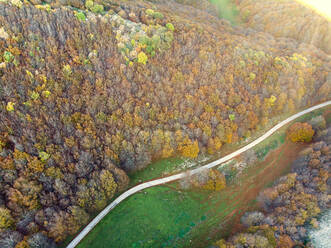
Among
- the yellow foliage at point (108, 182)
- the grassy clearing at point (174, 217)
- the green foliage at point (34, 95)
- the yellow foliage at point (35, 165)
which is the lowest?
the grassy clearing at point (174, 217)

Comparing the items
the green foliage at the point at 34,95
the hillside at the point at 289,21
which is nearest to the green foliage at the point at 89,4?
the green foliage at the point at 34,95

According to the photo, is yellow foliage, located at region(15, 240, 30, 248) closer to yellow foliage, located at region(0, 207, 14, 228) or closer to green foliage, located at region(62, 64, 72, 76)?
yellow foliage, located at region(0, 207, 14, 228)

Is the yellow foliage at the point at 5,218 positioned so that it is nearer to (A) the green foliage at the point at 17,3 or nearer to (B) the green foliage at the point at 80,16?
(A) the green foliage at the point at 17,3

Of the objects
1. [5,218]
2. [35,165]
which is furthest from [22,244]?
[35,165]

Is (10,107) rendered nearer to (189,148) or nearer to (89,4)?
(89,4)

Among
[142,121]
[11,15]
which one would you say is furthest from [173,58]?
[11,15]
